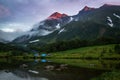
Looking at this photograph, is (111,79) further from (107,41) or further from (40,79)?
(107,41)

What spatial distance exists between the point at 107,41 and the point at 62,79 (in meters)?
141

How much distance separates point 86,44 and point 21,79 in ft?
474

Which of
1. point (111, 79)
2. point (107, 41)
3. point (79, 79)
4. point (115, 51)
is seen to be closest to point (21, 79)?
point (79, 79)

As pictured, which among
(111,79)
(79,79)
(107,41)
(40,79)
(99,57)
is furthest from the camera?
(107,41)

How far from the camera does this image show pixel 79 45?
19912 centimetres

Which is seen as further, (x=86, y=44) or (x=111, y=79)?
(x=86, y=44)

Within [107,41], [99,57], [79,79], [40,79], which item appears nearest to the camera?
[79,79]

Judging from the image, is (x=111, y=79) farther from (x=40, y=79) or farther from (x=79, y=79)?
(x=40, y=79)

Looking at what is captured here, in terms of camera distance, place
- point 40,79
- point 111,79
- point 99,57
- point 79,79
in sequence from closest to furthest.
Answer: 1. point 111,79
2. point 79,79
3. point 40,79
4. point 99,57

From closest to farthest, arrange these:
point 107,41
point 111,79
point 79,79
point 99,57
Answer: point 111,79, point 79,79, point 99,57, point 107,41

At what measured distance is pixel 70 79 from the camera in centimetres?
5447

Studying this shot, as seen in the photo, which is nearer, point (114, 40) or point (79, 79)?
point (79, 79)

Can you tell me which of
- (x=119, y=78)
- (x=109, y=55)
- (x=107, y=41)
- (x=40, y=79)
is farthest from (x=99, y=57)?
(x=119, y=78)

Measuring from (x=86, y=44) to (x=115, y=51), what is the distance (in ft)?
210
